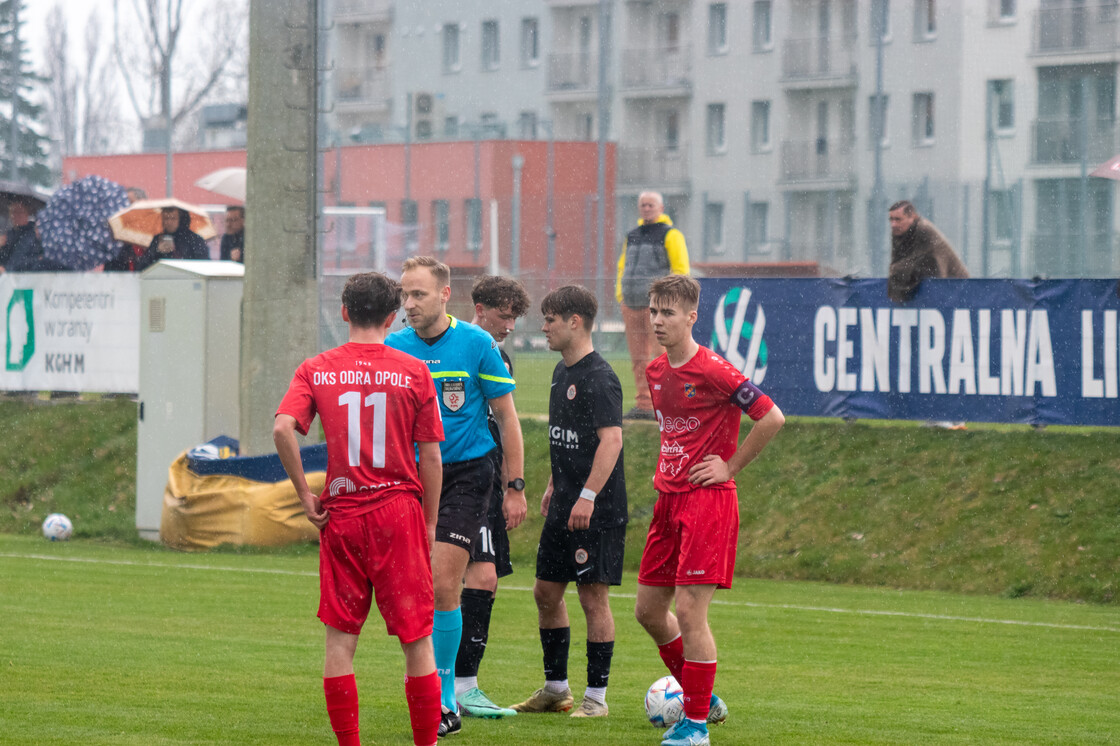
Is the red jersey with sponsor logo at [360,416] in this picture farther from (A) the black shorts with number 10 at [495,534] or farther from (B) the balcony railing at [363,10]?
(B) the balcony railing at [363,10]

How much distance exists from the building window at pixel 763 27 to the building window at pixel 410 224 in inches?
268

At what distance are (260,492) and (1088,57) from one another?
392 inches

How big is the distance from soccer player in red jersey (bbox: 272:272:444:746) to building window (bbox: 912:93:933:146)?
48.3 feet

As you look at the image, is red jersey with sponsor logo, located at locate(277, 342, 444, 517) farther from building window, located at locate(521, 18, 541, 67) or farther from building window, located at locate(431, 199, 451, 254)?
building window, located at locate(431, 199, 451, 254)

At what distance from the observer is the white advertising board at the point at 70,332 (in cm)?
1972

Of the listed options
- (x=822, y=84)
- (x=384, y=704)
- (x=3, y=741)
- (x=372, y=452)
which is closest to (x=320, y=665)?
(x=384, y=704)

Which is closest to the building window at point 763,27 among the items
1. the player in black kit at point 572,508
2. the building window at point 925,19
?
the building window at point 925,19

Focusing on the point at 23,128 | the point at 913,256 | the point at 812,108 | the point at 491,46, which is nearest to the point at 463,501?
the point at 913,256

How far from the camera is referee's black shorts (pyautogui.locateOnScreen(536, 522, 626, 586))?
808cm

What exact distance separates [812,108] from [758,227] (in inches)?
110

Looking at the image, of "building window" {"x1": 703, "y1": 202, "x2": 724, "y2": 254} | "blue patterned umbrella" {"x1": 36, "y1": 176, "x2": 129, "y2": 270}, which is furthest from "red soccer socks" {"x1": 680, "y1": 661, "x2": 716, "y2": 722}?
"blue patterned umbrella" {"x1": 36, "y1": 176, "x2": 129, "y2": 270}

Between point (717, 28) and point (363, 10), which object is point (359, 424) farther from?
point (363, 10)

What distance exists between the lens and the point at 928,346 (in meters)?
15.7

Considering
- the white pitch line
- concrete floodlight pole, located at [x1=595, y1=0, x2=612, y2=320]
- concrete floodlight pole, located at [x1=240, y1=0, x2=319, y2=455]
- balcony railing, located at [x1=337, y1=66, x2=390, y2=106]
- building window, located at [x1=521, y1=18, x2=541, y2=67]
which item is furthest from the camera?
balcony railing, located at [x1=337, y1=66, x2=390, y2=106]
